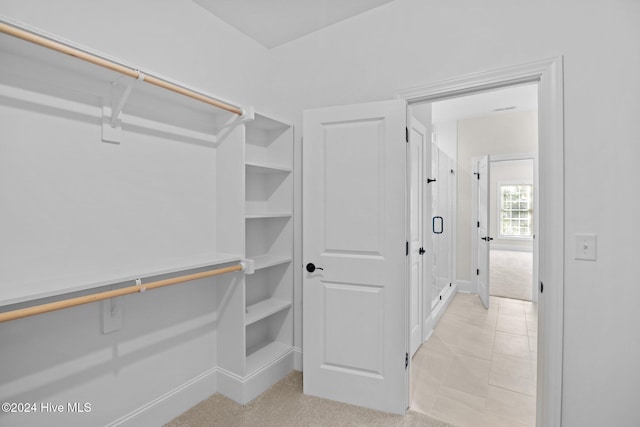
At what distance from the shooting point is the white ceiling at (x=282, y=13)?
2.13 meters

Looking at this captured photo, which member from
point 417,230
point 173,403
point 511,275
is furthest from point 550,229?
point 511,275

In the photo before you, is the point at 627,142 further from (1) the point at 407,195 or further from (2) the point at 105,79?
(2) the point at 105,79

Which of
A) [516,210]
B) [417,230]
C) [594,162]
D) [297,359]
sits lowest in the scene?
[297,359]

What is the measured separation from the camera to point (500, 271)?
6.47m

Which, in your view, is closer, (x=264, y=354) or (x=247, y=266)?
(x=247, y=266)

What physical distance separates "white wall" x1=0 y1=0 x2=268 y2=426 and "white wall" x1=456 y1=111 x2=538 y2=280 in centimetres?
402

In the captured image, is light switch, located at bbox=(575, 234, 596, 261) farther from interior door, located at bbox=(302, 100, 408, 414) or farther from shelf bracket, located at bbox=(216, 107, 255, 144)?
shelf bracket, located at bbox=(216, 107, 255, 144)

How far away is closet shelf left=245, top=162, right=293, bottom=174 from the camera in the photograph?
2.19 m

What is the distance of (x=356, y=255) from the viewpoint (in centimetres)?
208

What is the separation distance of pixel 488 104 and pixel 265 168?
12.3 feet

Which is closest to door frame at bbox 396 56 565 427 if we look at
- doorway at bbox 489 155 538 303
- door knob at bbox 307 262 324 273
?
door knob at bbox 307 262 324 273

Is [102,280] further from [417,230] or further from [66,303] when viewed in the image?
[417,230]

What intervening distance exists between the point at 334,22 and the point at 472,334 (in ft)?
11.1

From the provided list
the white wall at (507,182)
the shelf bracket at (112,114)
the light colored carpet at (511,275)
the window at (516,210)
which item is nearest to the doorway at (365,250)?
the shelf bracket at (112,114)
